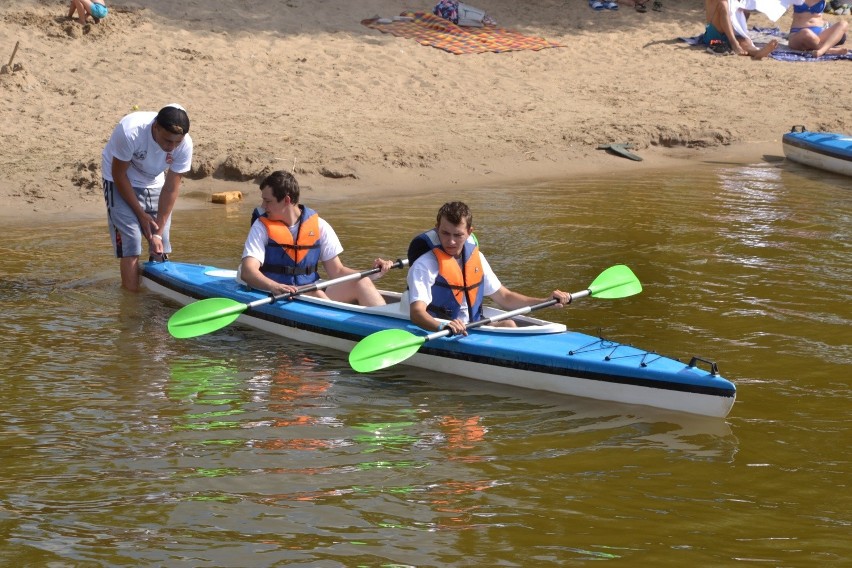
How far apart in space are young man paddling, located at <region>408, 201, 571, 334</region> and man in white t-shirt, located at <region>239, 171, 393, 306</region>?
0.74 meters

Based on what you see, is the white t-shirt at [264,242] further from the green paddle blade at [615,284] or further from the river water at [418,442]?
the green paddle blade at [615,284]

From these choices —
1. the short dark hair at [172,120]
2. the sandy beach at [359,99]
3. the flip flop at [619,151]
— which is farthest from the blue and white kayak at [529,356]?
the flip flop at [619,151]

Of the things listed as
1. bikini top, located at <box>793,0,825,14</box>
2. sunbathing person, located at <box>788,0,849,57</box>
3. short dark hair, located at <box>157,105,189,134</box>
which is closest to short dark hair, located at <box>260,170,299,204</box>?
short dark hair, located at <box>157,105,189,134</box>

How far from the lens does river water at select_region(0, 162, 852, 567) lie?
4410 millimetres

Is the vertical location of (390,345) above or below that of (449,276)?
below

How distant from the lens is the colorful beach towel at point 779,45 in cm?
1559

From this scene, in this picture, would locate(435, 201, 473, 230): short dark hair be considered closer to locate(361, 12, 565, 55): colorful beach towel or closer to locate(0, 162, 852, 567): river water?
locate(0, 162, 852, 567): river water

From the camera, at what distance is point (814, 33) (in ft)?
51.6

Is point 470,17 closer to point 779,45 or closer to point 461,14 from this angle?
point 461,14

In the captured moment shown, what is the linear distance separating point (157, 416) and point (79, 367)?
986mm

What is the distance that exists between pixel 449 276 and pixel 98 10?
29.2 ft

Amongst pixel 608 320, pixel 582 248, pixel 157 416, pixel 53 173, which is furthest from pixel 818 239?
pixel 53 173

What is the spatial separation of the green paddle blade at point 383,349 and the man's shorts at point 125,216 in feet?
7.58

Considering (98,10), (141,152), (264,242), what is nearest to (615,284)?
(264,242)
